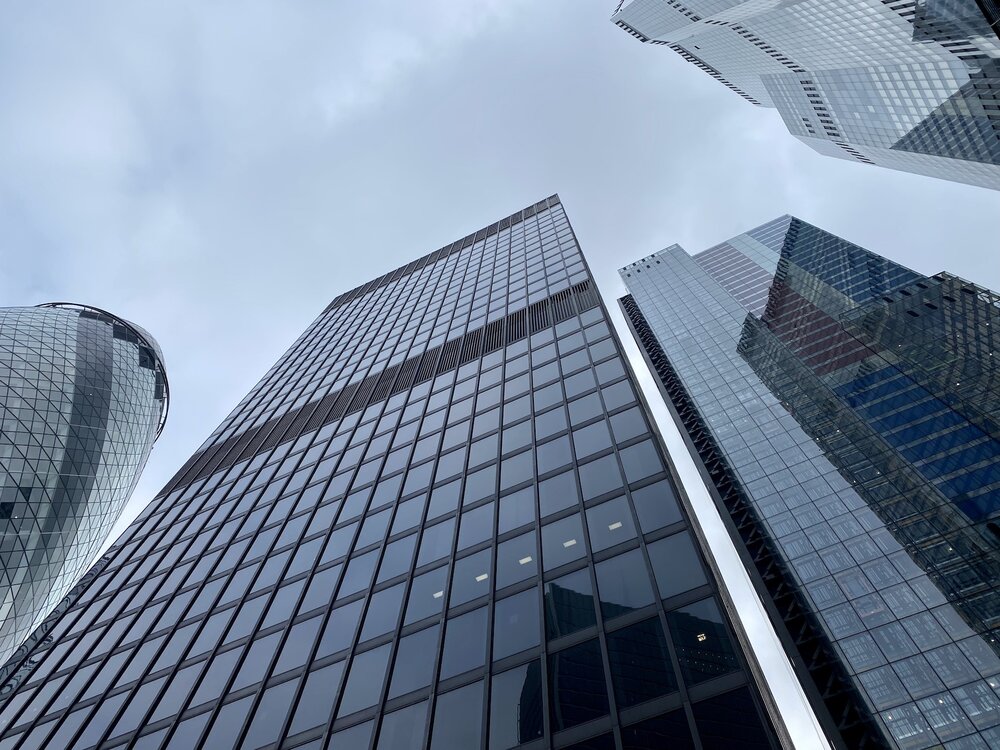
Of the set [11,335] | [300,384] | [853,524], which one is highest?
[11,335]

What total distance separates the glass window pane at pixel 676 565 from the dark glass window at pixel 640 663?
Result: 100 cm

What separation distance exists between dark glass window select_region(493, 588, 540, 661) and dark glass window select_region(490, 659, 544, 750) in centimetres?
59

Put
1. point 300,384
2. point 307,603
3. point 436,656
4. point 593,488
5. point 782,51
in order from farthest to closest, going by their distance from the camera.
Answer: point 782,51
point 300,384
point 307,603
point 593,488
point 436,656

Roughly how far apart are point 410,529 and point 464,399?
8.74m

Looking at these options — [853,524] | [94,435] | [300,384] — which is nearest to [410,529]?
[300,384]

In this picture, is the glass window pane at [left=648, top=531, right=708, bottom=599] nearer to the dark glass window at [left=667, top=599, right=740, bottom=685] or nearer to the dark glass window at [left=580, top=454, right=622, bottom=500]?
the dark glass window at [left=667, top=599, right=740, bottom=685]

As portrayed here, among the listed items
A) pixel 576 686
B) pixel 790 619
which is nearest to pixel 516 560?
pixel 576 686

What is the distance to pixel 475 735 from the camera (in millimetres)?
12250

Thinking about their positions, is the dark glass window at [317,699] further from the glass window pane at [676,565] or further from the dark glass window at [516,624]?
the glass window pane at [676,565]

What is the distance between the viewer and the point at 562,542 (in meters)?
16.2

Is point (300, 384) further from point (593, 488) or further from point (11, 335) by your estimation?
point (11, 335)

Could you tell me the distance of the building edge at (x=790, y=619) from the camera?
114ft

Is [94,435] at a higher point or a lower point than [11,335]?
lower

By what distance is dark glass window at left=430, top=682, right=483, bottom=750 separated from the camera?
40.3 feet
